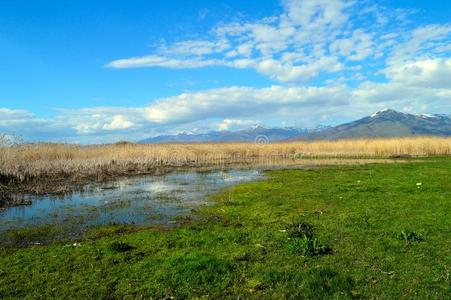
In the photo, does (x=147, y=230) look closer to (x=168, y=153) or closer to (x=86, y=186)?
(x=86, y=186)

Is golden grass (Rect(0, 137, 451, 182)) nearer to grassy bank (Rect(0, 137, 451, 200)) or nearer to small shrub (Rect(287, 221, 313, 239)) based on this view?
grassy bank (Rect(0, 137, 451, 200))

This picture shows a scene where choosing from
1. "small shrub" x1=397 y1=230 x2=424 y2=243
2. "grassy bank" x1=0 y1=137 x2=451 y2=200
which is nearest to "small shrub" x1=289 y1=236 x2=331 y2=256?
"small shrub" x1=397 y1=230 x2=424 y2=243

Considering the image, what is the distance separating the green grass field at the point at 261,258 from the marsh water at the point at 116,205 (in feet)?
6.70

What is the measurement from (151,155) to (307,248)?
34.0 m

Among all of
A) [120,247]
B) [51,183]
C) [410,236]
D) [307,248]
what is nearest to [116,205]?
[120,247]

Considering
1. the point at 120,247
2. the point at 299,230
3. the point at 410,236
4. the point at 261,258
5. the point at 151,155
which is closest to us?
the point at 261,258

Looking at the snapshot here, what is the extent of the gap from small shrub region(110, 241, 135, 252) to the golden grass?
17.5 metres

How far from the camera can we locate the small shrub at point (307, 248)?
9.48 m

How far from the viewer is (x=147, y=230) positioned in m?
12.9

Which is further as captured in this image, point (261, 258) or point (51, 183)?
point (51, 183)

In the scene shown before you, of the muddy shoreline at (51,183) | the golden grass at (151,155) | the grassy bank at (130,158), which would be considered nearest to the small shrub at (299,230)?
the muddy shoreline at (51,183)

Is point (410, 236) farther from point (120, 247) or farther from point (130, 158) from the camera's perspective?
point (130, 158)

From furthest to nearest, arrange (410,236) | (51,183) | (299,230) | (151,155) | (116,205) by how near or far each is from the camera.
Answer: (151,155) → (51,183) → (116,205) → (299,230) → (410,236)

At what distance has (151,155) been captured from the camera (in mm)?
42031
